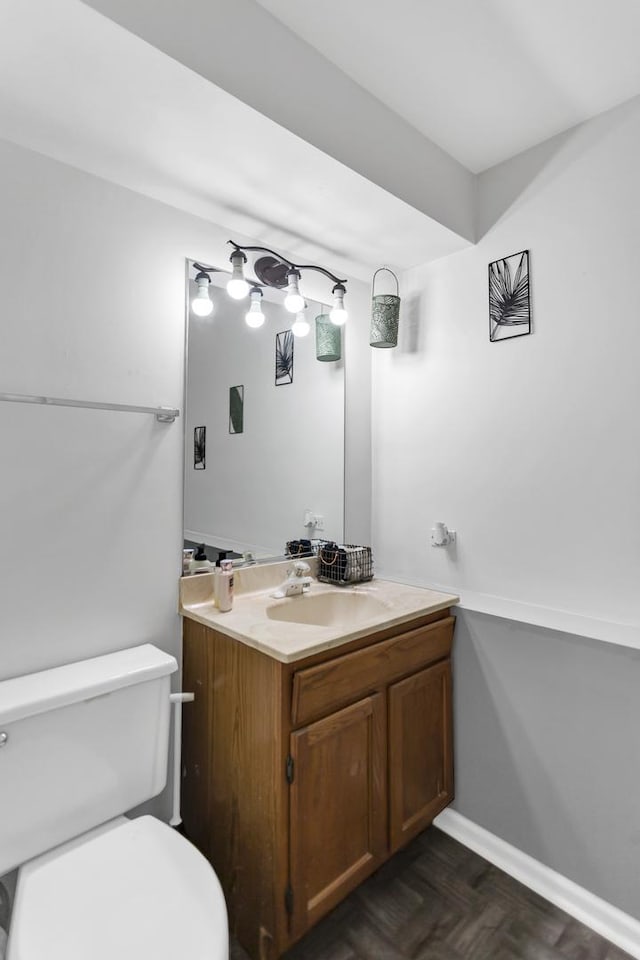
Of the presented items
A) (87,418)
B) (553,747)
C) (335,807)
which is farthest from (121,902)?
(553,747)

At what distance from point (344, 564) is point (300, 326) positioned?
0.98 metres

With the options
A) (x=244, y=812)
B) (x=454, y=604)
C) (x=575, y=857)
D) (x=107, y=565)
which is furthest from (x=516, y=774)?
(x=107, y=565)

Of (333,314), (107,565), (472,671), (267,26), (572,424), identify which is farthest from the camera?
(333,314)

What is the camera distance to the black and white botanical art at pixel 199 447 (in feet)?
5.39

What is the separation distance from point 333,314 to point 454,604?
48.1 inches

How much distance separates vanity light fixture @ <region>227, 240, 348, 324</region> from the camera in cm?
164

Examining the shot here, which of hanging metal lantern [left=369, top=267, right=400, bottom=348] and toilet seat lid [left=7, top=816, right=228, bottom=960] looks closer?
toilet seat lid [left=7, top=816, right=228, bottom=960]

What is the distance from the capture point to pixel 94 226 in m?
1.41

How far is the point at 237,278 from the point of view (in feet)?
5.38

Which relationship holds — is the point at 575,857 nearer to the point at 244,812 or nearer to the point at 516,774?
the point at 516,774

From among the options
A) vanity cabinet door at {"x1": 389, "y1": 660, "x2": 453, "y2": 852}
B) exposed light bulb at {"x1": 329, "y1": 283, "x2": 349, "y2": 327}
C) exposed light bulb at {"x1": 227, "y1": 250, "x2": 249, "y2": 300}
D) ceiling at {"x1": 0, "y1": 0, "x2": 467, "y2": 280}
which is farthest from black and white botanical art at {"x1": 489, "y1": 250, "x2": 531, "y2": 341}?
vanity cabinet door at {"x1": 389, "y1": 660, "x2": 453, "y2": 852}

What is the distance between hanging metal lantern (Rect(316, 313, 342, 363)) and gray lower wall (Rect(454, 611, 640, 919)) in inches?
46.2

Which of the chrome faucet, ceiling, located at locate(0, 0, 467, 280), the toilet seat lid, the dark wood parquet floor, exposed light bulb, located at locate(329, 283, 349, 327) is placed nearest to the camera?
the toilet seat lid

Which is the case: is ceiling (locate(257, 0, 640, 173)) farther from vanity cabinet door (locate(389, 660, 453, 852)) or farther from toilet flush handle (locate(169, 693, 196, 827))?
toilet flush handle (locate(169, 693, 196, 827))
